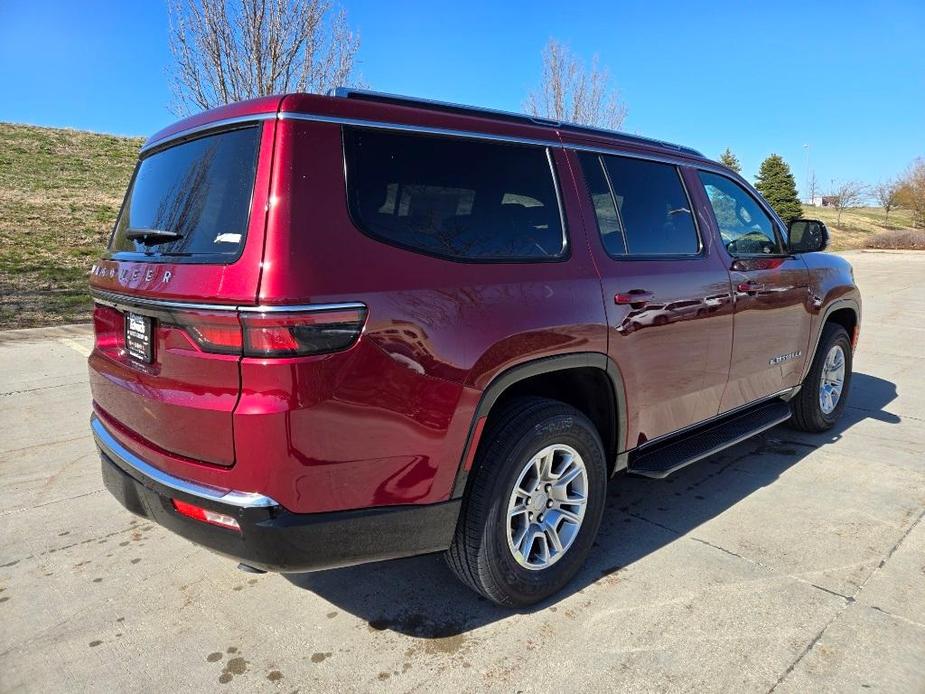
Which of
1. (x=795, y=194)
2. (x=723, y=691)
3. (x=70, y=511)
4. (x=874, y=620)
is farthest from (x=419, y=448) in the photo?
(x=795, y=194)

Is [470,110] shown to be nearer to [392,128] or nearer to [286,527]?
[392,128]

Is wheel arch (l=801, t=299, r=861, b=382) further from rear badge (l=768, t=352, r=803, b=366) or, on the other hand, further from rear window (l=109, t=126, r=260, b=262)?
rear window (l=109, t=126, r=260, b=262)

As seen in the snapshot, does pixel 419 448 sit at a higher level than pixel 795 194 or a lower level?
lower

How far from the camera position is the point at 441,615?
267cm

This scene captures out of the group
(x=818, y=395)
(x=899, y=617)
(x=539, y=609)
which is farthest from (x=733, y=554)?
(x=818, y=395)

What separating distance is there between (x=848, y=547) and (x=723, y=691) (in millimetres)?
1388

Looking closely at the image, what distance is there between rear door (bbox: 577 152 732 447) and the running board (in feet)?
0.36

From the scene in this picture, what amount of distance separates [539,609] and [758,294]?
2.25 meters

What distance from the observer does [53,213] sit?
1848 centimetres

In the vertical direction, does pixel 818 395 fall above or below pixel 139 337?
below

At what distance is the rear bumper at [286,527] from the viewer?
202 cm

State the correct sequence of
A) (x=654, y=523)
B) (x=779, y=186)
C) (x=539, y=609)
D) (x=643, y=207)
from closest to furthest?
(x=539, y=609), (x=643, y=207), (x=654, y=523), (x=779, y=186)

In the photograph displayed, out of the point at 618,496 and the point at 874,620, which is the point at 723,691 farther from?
the point at 618,496

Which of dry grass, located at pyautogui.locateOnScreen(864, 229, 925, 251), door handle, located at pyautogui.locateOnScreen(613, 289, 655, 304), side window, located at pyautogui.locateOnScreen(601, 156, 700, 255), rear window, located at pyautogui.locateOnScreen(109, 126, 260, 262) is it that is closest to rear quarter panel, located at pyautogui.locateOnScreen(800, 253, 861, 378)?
side window, located at pyautogui.locateOnScreen(601, 156, 700, 255)
